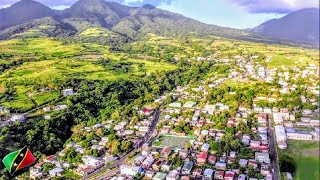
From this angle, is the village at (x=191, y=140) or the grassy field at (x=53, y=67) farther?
the grassy field at (x=53, y=67)

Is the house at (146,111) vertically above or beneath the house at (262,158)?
above

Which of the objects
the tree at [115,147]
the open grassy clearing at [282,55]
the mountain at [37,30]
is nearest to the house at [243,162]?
the tree at [115,147]

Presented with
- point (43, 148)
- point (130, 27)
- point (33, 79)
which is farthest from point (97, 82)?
point (130, 27)

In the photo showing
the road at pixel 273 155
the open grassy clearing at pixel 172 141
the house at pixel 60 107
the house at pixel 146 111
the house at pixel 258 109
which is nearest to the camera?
the road at pixel 273 155

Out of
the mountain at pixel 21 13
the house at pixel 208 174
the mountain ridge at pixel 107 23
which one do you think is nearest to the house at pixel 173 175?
the house at pixel 208 174

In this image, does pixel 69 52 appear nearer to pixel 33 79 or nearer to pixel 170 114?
pixel 33 79

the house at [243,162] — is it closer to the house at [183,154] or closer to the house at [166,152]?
the house at [183,154]

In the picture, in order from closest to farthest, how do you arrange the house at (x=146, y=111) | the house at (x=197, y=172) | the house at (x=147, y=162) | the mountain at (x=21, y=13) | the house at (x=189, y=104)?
1. the house at (x=197, y=172)
2. the house at (x=147, y=162)
3. the house at (x=146, y=111)
4. the house at (x=189, y=104)
5. the mountain at (x=21, y=13)

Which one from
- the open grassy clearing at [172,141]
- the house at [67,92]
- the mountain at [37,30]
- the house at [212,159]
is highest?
the mountain at [37,30]
